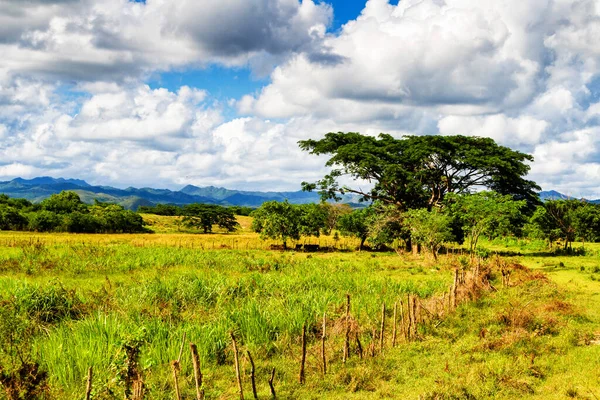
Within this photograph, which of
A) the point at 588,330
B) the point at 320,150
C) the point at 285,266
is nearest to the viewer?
the point at 588,330

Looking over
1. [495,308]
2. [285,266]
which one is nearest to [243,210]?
[285,266]

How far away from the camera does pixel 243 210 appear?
169500 mm

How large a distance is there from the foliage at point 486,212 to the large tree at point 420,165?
11.0ft

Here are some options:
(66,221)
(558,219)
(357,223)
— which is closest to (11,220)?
(66,221)

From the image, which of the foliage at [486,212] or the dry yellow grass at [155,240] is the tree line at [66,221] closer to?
the dry yellow grass at [155,240]

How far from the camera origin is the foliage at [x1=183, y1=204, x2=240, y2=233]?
9856 centimetres

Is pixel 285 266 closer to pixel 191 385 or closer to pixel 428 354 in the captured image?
pixel 428 354

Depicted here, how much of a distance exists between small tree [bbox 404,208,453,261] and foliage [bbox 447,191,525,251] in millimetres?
2306

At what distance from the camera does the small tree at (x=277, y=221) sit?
153 feet

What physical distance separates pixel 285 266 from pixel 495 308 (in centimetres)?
1450

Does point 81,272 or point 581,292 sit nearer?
point 581,292

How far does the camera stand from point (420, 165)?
42.7 meters

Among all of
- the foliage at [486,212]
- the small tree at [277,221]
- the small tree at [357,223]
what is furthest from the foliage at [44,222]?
the foliage at [486,212]

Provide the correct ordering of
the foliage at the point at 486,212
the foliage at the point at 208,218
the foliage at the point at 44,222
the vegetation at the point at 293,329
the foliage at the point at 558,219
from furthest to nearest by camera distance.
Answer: the foliage at the point at 208,218 < the foliage at the point at 44,222 < the foliage at the point at 558,219 < the foliage at the point at 486,212 < the vegetation at the point at 293,329
